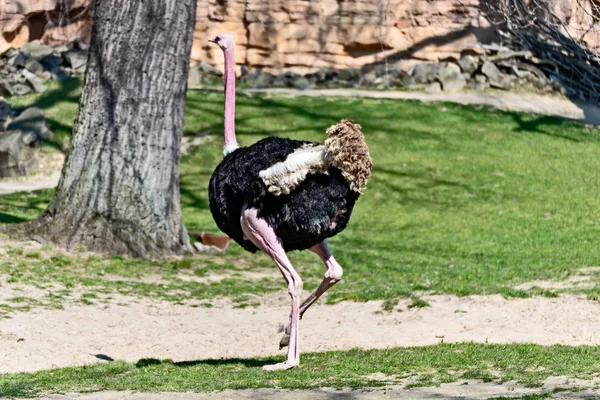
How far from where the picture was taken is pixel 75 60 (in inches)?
1011

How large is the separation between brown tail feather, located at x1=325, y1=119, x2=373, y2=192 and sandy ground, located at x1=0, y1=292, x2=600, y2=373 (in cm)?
195

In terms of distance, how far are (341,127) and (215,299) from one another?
417 centimetres

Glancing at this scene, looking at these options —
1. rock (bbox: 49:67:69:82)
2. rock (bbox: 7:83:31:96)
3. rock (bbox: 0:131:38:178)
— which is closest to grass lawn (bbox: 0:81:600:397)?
rock (bbox: 0:131:38:178)

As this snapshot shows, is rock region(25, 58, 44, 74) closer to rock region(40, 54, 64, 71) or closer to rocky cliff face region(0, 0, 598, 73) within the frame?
rock region(40, 54, 64, 71)

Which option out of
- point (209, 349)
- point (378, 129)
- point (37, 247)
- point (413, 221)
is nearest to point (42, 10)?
point (378, 129)

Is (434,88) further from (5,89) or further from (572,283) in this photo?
(572,283)

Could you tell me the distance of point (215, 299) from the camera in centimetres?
1105

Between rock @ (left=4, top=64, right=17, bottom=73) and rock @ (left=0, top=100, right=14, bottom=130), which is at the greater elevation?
rock @ (left=4, top=64, right=17, bottom=73)

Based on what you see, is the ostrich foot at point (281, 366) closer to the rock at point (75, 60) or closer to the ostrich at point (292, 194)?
the ostrich at point (292, 194)

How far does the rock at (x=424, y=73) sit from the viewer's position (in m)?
25.7

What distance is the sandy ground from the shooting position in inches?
343

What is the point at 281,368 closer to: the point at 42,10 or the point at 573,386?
the point at 573,386

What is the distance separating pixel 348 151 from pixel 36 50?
20368 millimetres

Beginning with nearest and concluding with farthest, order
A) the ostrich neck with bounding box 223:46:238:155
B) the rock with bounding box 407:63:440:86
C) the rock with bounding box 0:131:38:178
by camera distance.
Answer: the ostrich neck with bounding box 223:46:238:155
the rock with bounding box 0:131:38:178
the rock with bounding box 407:63:440:86
